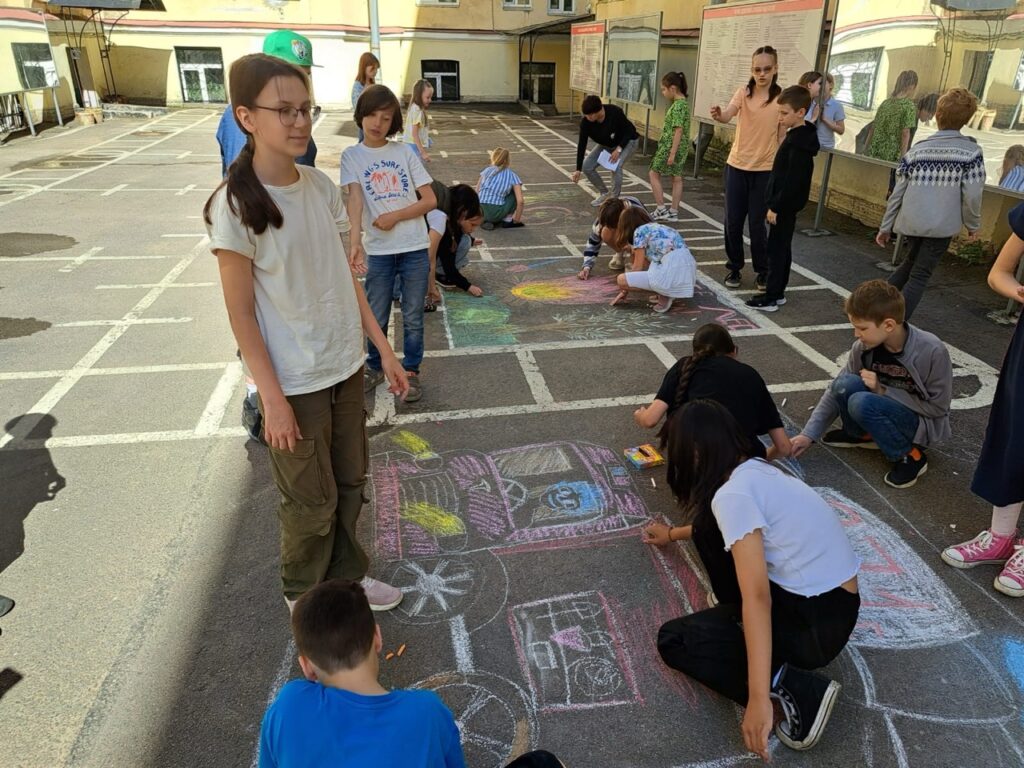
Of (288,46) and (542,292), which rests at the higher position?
(288,46)

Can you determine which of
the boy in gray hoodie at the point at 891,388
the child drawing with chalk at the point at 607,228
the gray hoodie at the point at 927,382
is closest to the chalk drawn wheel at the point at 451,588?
the boy in gray hoodie at the point at 891,388

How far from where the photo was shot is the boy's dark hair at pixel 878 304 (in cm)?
336

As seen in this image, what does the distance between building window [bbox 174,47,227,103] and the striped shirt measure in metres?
21.6

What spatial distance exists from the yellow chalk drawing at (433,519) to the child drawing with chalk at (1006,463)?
2.23m

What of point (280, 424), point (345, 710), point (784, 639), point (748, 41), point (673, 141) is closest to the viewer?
point (345, 710)

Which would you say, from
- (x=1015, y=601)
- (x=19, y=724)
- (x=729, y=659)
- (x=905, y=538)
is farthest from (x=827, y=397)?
(x=19, y=724)

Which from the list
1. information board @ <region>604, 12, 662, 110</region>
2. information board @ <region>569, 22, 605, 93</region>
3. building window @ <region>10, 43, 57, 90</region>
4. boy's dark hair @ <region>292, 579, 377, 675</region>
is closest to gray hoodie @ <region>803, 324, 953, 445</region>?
boy's dark hair @ <region>292, 579, 377, 675</region>

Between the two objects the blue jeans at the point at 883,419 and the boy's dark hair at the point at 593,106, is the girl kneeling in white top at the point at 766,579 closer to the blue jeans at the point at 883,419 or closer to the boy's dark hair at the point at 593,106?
the blue jeans at the point at 883,419

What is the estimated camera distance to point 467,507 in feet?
11.4

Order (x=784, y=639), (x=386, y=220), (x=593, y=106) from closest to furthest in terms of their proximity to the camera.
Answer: (x=784, y=639), (x=386, y=220), (x=593, y=106)

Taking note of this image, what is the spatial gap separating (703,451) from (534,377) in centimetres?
270

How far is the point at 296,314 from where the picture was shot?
2229 millimetres

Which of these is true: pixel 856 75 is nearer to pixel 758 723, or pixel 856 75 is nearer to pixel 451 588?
pixel 451 588

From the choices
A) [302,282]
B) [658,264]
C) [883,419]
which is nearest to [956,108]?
[658,264]
